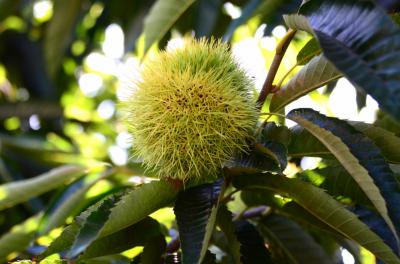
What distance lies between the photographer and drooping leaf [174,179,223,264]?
2.05 ft

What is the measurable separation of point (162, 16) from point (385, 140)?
512mm

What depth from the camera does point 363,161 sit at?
0.61m

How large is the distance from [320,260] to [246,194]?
0.55 feet

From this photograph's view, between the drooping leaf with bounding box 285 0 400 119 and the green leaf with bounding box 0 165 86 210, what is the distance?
0.74 meters

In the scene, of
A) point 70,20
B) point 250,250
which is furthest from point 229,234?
point 70,20

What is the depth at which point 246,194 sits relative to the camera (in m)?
0.94

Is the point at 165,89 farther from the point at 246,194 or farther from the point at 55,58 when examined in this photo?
the point at 55,58

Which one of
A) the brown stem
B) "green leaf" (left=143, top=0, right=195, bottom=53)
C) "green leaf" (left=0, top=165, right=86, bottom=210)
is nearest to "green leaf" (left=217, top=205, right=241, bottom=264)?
the brown stem

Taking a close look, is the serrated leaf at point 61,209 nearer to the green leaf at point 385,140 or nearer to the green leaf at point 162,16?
the green leaf at point 162,16

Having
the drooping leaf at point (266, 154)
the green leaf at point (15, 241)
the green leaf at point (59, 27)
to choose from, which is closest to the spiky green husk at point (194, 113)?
the drooping leaf at point (266, 154)

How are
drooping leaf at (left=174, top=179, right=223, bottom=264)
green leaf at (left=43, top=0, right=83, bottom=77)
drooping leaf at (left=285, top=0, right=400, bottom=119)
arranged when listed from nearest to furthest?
1. drooping leaf at (left=285, top=0, right=400, bottom=119)
2. drooping leaf at (left=174, top=179, right=223, bottom=264)
3. green leaf at (left=43, top=0, right=83, bottom=77)

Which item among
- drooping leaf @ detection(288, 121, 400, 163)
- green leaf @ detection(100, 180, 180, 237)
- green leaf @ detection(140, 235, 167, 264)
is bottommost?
green leaf @ detection(140, 235, 167, 264)

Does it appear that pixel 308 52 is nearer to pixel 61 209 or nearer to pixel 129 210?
pixel 129 210

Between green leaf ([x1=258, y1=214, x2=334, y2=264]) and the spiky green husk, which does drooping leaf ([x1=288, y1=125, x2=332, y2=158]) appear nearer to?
the spiky green husk
